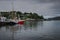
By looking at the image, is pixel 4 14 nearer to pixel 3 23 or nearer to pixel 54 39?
pixel 3 23

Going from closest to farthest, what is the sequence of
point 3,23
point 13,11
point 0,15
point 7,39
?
point 7,39 → point 3,23 → point 13,11 → point 0,15

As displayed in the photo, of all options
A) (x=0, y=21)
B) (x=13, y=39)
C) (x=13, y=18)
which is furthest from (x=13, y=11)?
(x=13, y=39)

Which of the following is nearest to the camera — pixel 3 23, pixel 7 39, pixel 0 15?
pixel 7 39

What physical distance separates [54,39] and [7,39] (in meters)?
1.42

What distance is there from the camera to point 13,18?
18.4m

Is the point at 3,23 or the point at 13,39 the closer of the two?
the point at 13,39

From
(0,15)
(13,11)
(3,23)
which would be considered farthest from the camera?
(0,15)

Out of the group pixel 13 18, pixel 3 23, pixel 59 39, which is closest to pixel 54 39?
pixel 59 39

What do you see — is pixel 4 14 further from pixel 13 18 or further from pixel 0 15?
pixel 13 18

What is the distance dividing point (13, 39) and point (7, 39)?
18 cm

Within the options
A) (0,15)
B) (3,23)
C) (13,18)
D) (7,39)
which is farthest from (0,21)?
(7,39)

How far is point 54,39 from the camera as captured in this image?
6141 mm

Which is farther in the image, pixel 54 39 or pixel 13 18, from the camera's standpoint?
pixel 13 18

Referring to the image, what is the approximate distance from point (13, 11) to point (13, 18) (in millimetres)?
636
